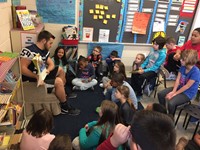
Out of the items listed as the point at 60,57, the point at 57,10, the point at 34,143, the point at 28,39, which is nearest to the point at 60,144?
the point at 34,143

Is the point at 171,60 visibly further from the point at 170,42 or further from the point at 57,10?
the point at 57,10

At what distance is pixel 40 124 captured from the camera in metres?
1.71

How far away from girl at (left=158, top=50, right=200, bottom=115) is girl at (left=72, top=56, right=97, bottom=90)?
1411 mm

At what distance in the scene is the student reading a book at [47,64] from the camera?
2.56 m

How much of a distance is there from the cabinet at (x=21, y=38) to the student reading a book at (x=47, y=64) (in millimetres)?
179

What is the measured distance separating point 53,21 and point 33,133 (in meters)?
2.77

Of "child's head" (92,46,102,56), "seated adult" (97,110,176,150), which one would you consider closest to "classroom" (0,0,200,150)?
"child's head" (92,46,102,56)

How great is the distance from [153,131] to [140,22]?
3.84 m

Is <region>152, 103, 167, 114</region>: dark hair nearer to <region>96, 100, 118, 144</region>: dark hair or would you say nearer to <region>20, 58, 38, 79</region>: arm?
<region>96, 100, 118, 144</region>: dark hair

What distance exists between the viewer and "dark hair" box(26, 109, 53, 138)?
1.68 meters

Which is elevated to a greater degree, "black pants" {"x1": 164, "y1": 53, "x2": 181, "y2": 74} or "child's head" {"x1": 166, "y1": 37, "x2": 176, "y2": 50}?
"child's head" {"x1": 166, "y1": 37, "x2": 176, "y2": 50}

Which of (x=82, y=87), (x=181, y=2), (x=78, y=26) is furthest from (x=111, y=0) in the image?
(x=82, y=87)

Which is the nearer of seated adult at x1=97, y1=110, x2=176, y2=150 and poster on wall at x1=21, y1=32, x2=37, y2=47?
seated adult at x1=97, y1=110, x2=176, y2=150

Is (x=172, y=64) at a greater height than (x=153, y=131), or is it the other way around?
(x=153, y=131)
